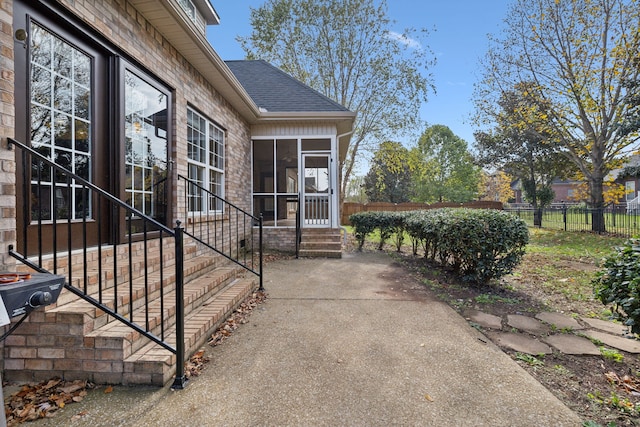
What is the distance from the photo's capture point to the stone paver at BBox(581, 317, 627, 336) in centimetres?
329

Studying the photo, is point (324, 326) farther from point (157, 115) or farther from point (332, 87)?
point (332, 87)

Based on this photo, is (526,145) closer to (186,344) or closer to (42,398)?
(186,344)

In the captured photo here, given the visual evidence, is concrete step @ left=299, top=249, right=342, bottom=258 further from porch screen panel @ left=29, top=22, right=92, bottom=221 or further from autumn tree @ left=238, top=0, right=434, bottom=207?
autumn tree @ left=238, top=0, right=434, bottom=207

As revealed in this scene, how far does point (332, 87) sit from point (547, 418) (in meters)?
15.1

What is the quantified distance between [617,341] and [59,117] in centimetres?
569

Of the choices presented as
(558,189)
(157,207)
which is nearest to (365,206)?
(157,207)

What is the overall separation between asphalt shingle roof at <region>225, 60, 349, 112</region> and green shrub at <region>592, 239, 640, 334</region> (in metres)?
6.67

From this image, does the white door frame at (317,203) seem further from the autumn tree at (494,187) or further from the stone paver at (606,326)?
the autumn tree at (494,187)

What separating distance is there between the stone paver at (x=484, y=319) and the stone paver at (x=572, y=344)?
1.53 ft

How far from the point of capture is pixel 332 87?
49.1 ft

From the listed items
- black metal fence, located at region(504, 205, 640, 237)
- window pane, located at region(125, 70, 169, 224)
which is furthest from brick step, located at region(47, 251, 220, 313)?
black metal fence, located at region(504, 205, 640, 237)

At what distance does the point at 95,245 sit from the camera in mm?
3127

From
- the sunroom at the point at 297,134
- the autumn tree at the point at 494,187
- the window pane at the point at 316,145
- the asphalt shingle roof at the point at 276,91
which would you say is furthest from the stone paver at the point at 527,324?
the autumn tree at the point at 494,187

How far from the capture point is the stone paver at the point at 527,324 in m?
3.27
